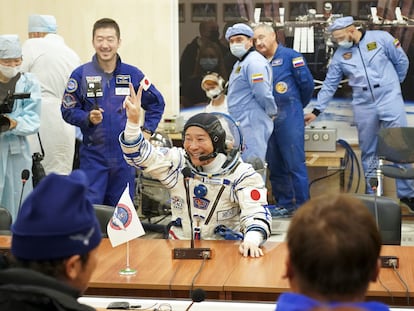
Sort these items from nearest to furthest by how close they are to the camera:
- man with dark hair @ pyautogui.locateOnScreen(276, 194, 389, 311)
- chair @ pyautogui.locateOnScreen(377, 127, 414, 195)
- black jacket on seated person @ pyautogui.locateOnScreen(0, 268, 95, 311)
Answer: man with dark hair @ pyautogui.locateOnScreen(276, 194, 389, 311), black jacket on seated person @ pyautogui.locateOnScreen(0, 268, 95, 311), chair @ pyautogui.locateOnScreen(377, 127, 414, 195)

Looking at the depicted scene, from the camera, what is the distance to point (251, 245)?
3588 millimetres

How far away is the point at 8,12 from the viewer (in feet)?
23.5

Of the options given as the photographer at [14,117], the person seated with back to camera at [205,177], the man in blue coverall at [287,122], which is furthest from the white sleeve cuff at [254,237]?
the man in blue coverall at [287,122]

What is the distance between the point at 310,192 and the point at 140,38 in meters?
1.96

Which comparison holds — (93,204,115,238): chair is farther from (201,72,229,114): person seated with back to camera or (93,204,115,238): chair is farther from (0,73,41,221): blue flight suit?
(201,72,229,114): person seated with back to camera


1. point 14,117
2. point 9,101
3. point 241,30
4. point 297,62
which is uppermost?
point 241,30

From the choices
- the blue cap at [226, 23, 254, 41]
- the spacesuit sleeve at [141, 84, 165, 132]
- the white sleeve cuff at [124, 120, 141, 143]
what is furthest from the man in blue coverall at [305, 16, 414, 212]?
the white sleeve cuff at [124, 120, 141, 143]

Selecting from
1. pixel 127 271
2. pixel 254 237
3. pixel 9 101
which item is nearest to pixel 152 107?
pixel 9 101

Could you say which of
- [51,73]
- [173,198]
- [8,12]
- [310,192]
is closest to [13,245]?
[173,198]

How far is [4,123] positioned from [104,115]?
0.72 m

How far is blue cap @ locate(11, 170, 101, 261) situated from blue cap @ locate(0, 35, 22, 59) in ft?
14.4

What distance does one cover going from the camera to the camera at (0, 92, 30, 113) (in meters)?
5.78

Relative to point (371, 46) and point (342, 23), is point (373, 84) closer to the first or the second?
point (371, 46)

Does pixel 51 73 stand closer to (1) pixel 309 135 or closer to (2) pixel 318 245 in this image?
(1) pixel 309 135
